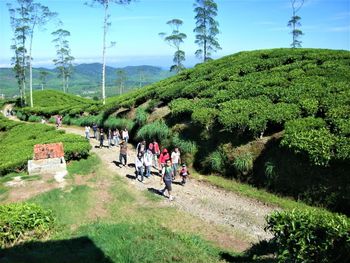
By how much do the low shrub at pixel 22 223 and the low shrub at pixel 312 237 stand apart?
8.01m

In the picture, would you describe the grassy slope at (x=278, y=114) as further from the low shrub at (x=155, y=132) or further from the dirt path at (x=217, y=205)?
the dirt path at (x=217, y=205)

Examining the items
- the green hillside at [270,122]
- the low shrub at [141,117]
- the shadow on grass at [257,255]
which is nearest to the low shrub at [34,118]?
the green hillside at [270,122]

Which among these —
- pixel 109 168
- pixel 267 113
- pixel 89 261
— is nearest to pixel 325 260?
pixel 89 261

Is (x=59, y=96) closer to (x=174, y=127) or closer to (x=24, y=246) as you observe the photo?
(x=174, y=127)

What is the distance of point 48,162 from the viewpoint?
2034cm

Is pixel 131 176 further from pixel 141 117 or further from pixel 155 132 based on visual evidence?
pixel 141 117

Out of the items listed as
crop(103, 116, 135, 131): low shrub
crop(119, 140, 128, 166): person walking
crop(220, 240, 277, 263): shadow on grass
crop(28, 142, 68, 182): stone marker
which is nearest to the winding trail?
crop(220, 240, 277, 263): shadow on grass

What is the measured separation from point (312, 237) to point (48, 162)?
1562cm

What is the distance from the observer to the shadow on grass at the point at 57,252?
31.6 feet

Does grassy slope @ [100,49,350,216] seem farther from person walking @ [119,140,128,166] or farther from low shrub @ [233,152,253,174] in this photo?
person walking @ [119,140,128,166]

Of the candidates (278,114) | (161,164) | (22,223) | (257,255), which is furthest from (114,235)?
(278,114)

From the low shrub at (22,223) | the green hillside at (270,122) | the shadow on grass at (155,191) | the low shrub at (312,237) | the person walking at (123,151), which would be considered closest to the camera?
the low shrub at (312,237)

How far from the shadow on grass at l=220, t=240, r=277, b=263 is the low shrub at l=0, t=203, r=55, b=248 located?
6.36 m

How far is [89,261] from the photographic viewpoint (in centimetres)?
959
